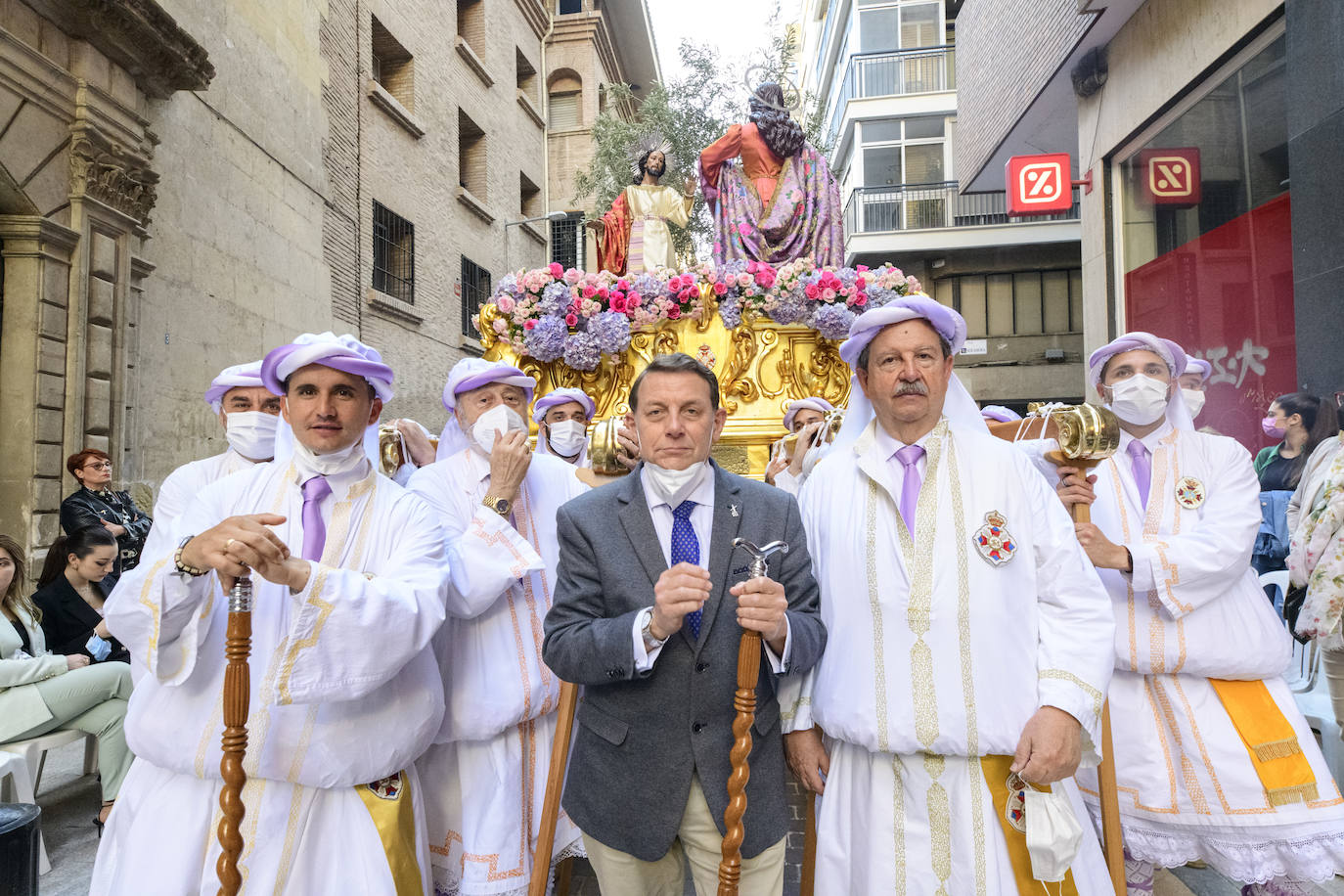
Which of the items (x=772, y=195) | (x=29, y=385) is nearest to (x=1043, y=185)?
(x=772, y=195)

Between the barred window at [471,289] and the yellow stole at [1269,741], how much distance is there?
50.1ft

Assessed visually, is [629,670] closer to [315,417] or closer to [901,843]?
A: [901,843]

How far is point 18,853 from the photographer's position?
Result: 261 cm

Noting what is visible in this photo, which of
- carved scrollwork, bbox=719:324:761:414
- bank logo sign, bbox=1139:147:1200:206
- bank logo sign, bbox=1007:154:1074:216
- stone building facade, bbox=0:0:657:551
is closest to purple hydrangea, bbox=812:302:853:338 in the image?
carved scrollwork, bbox=719:324:761:414

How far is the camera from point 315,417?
244 centimetres

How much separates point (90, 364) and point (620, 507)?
22.6ft

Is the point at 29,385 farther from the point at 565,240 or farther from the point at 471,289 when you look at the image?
the point at 565,240

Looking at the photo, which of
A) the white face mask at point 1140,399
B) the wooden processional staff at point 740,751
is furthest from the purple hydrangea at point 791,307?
the wooden processional staff at point 740,751

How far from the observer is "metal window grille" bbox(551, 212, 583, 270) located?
73.5 ft

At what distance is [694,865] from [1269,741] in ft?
6.56

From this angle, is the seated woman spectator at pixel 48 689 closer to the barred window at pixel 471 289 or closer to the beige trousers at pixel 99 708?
the beige trousers at pixel 99 708

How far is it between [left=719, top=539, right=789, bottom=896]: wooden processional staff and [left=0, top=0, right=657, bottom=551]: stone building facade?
6837 mm

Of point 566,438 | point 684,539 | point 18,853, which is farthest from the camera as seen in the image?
point 566,438

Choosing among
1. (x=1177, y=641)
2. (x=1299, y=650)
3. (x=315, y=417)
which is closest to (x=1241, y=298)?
(x=1299, y=650)
